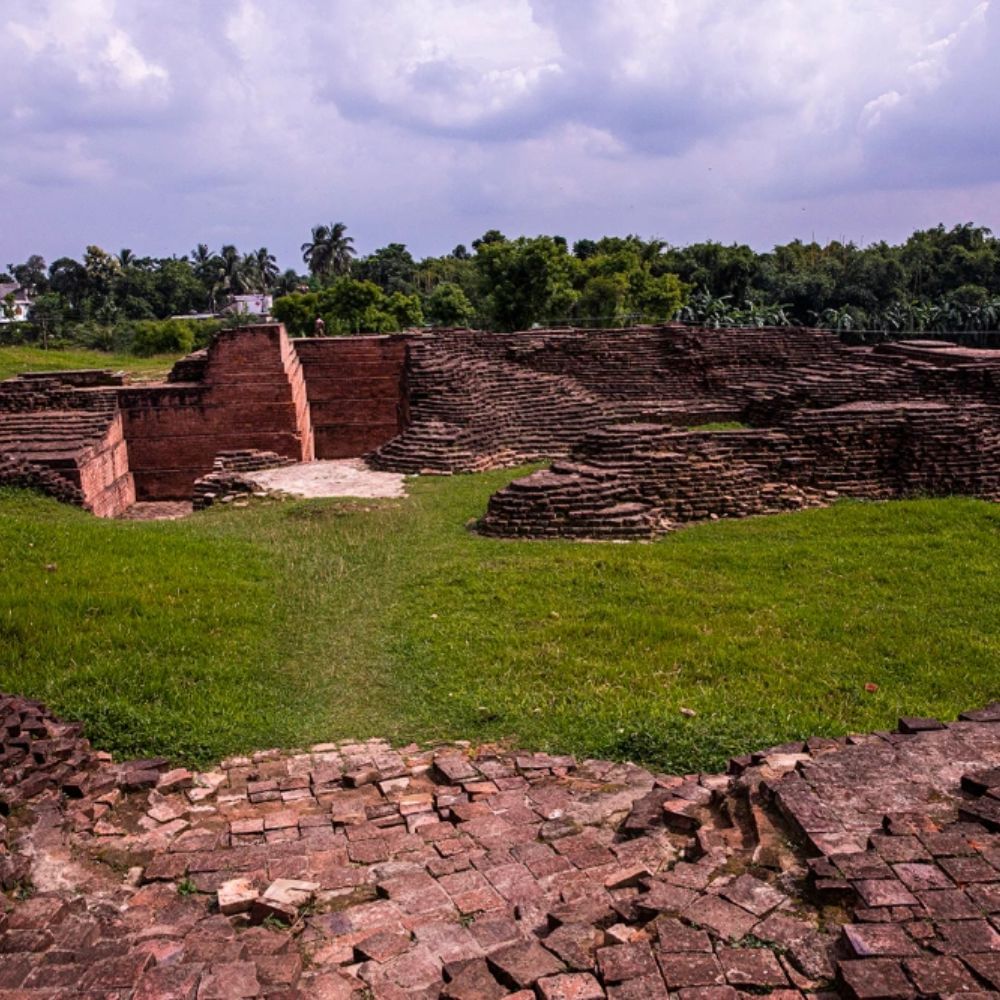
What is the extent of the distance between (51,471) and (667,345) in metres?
11.8

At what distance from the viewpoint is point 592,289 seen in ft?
118

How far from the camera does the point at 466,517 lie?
36.0 ft

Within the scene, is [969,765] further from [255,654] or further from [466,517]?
[466,517]

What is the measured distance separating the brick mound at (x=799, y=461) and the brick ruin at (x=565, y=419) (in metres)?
0.02

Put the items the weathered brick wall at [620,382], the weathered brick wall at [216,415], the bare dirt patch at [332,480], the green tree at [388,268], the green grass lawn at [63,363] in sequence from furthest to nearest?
1. the green tree at [388,268]
2. the green grass lawn at [63,363]
3. the weathered brick wall at [216,415]
4. the weathered brick wall at [620,382]
5. the bare dirt patch at [332,480]

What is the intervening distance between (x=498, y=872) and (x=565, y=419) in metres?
12.6

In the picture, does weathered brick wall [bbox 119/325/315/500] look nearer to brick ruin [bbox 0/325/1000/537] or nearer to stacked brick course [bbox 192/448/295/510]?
brick ruin [bbox 0/325/1000/537]

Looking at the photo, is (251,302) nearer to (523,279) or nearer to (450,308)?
(450,308)

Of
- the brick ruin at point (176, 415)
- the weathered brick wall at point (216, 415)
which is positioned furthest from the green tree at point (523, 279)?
the weathered brick wall at point (216, 415)

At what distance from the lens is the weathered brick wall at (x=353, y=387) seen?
17.9 meters

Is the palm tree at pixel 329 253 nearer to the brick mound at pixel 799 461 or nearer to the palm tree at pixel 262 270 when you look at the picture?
the palm tree at pixel 262 270

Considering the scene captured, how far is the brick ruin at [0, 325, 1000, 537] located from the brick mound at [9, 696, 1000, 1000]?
5447 mm

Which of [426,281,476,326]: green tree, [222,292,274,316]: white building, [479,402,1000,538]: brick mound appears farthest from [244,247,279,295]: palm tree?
[479,402,1000,538]: brick mound

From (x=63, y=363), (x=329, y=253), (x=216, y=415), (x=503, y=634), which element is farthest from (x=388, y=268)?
(x=503, y=634)
